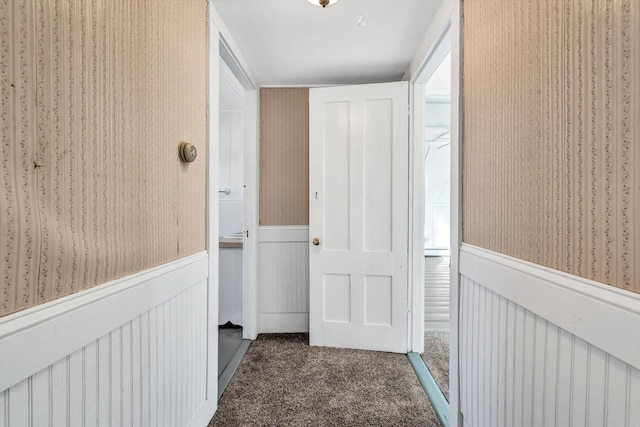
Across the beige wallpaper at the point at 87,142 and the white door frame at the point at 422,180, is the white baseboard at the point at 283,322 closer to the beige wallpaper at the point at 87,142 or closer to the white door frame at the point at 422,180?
the white door frame at the point at 422,180

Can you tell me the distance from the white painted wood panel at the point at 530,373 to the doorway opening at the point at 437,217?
753mm

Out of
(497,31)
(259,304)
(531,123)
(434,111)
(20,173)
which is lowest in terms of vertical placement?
(259,304)

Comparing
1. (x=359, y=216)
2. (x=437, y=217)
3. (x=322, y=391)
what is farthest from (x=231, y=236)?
(x=437, y=217)

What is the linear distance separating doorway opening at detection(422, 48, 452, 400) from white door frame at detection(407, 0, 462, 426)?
10 centimetres

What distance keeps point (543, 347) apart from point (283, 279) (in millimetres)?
2135

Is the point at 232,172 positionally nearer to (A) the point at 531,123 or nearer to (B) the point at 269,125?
(B) the point at 269,125

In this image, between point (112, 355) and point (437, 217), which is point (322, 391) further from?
point (437, 217)

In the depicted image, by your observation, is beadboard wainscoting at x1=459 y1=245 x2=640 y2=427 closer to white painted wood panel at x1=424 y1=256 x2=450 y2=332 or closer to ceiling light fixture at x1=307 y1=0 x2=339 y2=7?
ceiling light fixture at x1=307 y1=0 x2=339 y2=7

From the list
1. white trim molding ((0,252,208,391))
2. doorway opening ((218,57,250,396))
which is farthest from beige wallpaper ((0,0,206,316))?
doorway opening ((218,57,250,396))

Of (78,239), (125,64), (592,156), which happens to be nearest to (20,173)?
(78,239)

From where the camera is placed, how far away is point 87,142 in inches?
31.2

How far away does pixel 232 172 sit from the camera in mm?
3475

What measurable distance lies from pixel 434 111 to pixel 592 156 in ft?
13.0

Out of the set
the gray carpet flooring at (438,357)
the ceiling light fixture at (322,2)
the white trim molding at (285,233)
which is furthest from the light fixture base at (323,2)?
the gray carpet flooring at (438,357)
